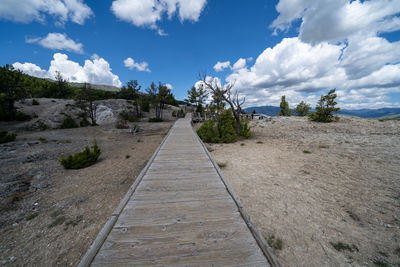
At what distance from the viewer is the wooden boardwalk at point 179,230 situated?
6.11 ft

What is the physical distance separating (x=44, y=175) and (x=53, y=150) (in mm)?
4590

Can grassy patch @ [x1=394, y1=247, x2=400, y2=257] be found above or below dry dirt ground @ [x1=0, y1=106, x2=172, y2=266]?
above

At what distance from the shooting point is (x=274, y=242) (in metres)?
3.09

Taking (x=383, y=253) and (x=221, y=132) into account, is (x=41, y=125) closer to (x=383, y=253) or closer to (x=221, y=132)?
(x=221, y=132)

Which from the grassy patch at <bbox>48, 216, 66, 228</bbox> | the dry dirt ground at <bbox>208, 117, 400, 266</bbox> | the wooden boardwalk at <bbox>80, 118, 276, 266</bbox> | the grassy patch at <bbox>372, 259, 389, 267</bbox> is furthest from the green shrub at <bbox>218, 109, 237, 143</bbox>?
the grassy patch at <bbox>48, 216, 66, 228</bbox>

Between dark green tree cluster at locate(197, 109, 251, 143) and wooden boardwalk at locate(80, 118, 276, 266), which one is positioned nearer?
wooden boardwalk at locate(80, 118, 276, 266)

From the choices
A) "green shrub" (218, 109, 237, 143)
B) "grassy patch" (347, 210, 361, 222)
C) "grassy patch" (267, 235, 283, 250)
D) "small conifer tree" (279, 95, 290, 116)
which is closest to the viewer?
"grassy patch" (267, 235, 283, 250)

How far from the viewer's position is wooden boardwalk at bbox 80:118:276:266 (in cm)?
186

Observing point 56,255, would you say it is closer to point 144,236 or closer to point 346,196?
point 144,236

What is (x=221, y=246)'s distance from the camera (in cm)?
204

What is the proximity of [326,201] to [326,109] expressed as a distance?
1836cm

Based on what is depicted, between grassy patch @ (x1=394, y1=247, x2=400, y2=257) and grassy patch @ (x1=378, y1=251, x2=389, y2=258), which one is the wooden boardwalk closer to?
grassy patch @ (x1=378, y1=251, x2=389, y2=258)

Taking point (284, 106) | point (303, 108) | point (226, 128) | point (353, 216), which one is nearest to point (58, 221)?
point (353, 216)

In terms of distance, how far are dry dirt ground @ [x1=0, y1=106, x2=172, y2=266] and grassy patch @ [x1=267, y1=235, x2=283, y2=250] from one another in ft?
13.8
